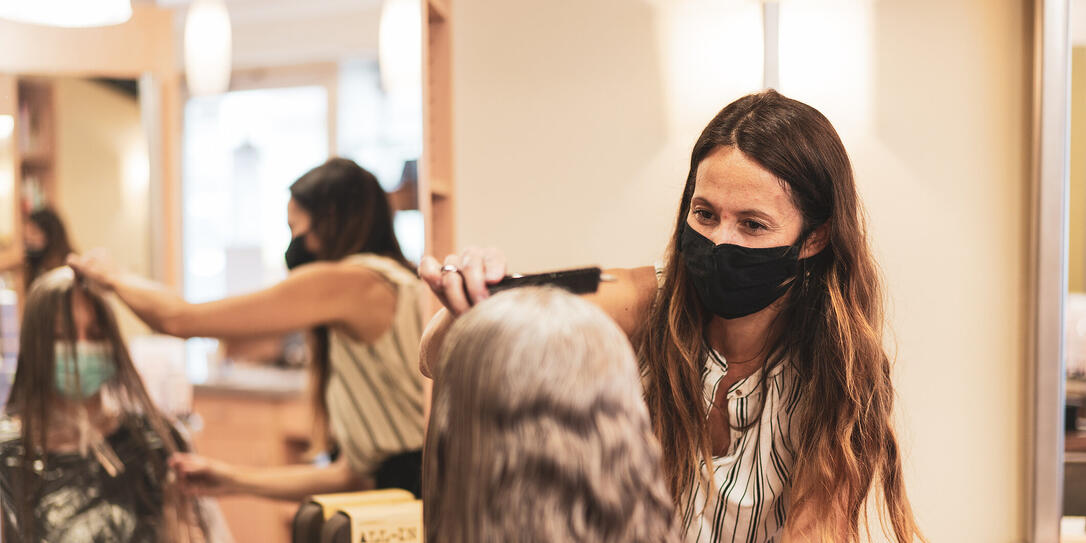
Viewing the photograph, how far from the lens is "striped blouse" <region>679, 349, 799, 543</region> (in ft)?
4.69

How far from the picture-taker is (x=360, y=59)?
9.93ft

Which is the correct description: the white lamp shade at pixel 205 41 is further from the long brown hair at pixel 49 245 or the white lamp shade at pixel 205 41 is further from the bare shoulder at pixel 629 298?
the bare shoulder at pixel 629 298

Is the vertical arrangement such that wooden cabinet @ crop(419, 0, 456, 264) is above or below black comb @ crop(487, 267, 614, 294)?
above

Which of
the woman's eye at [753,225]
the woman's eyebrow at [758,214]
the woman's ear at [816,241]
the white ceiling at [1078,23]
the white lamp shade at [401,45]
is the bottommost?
the woman's ear at [816,241]

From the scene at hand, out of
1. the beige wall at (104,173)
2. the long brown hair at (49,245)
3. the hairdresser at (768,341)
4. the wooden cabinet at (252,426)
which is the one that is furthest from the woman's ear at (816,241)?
the wooden cabinet at (252,426)

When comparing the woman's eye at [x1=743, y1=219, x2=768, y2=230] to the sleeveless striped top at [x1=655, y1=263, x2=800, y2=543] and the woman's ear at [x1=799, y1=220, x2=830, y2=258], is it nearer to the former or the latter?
the woman's ear at [x1=799, y1=220, x2=830, y2=258]

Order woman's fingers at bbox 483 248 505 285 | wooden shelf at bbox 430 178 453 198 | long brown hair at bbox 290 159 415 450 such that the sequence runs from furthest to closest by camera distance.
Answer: long brown hair at bbox 290 159 415 450 → wooden shelf at bbox 430 178 453 198 → woman's fingers at bbox 483 248 505 285

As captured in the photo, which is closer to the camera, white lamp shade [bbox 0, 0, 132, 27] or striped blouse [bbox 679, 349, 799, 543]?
striped blouse [bbox 679, 349, 799, 543]

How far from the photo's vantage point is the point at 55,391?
6.59 ft

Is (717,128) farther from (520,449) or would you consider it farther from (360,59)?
(360,59)

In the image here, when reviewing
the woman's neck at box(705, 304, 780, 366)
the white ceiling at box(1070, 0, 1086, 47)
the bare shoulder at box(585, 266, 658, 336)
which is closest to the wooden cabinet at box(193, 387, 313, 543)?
the bare shoulder at box(585, 266, 658, 336)

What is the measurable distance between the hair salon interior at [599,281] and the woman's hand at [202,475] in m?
0.01

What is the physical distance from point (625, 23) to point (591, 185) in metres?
0.32

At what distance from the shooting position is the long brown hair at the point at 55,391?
1.98 m
